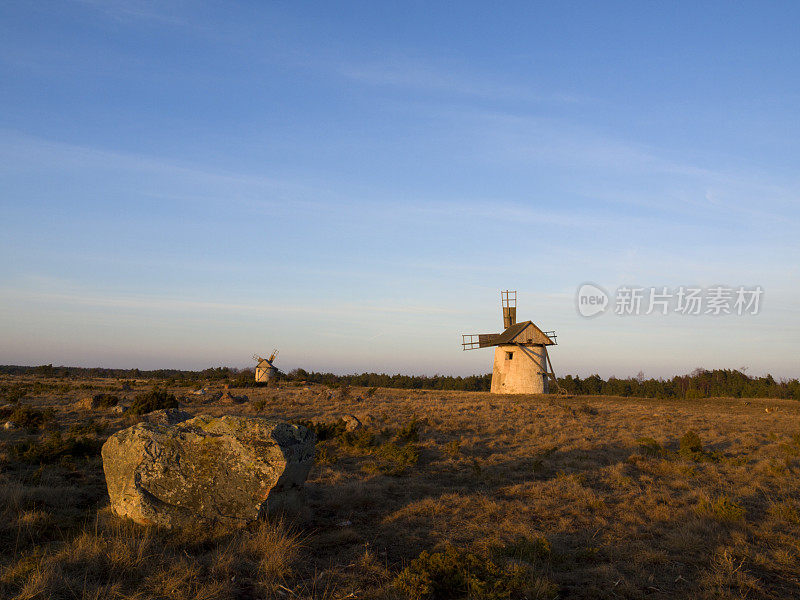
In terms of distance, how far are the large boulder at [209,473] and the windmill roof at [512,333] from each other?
34.7 m

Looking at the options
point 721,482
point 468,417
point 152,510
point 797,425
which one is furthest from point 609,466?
point 797,425

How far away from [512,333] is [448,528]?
34.7 m

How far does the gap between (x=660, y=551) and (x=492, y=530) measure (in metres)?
2.67

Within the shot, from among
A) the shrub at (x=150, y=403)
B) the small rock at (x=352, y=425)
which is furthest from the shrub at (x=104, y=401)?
Answer: the small rock at (x=352, y=425)

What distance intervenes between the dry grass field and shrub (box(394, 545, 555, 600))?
0.8 inches

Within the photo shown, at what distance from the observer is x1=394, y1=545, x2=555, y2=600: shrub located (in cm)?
602

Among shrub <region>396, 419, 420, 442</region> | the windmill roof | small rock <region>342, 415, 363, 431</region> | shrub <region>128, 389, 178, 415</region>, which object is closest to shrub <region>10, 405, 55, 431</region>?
shrub <region>128, 389, 178, 415</region>

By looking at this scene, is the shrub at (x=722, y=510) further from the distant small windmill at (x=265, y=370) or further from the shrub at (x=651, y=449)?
the distant small windmill at (x=265, y=370)

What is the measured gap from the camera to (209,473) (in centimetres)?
816

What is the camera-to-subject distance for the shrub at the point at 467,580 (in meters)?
6.02

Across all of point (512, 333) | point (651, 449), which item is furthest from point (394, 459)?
point (512, 333)

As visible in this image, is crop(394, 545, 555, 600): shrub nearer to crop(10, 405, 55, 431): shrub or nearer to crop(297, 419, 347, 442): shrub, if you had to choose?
crop(297, 419, 347, 442): shrub

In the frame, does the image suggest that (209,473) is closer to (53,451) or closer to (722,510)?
(53,451)

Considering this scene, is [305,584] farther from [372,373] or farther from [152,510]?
[372,373]
